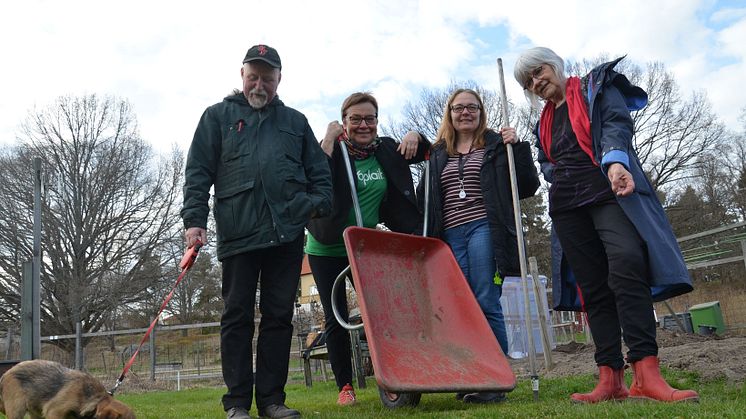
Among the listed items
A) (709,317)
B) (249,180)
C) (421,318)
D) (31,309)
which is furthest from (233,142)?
(709,317)

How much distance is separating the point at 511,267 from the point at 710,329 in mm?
9501

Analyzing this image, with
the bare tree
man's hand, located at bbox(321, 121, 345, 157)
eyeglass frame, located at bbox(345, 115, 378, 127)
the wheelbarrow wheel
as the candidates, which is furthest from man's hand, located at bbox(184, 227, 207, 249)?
the bare tree

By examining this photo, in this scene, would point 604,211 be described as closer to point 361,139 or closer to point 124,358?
→ point 361,139

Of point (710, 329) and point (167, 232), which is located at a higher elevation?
point (167, 232)

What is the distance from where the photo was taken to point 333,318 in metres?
3.93

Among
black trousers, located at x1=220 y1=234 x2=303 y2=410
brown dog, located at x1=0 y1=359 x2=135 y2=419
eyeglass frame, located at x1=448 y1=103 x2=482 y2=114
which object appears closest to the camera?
black trousers, located at x1=220 y1=234 x2=303 y2=410

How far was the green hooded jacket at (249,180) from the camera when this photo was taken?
10.1 feet

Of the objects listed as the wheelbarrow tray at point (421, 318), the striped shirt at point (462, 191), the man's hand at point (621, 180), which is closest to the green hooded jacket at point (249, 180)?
the wheelbarrow tray at point (421, 318)

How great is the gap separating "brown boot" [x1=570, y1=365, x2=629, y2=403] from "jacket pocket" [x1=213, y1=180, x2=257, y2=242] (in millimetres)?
1776

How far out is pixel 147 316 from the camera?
24422 mm

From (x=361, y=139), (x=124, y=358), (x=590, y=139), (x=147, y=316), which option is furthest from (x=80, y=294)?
(x=590, y=139)

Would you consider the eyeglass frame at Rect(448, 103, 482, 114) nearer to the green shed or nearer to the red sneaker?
the red sneaker

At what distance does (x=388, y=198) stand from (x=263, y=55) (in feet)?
4.17

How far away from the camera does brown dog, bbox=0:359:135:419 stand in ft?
10.9
